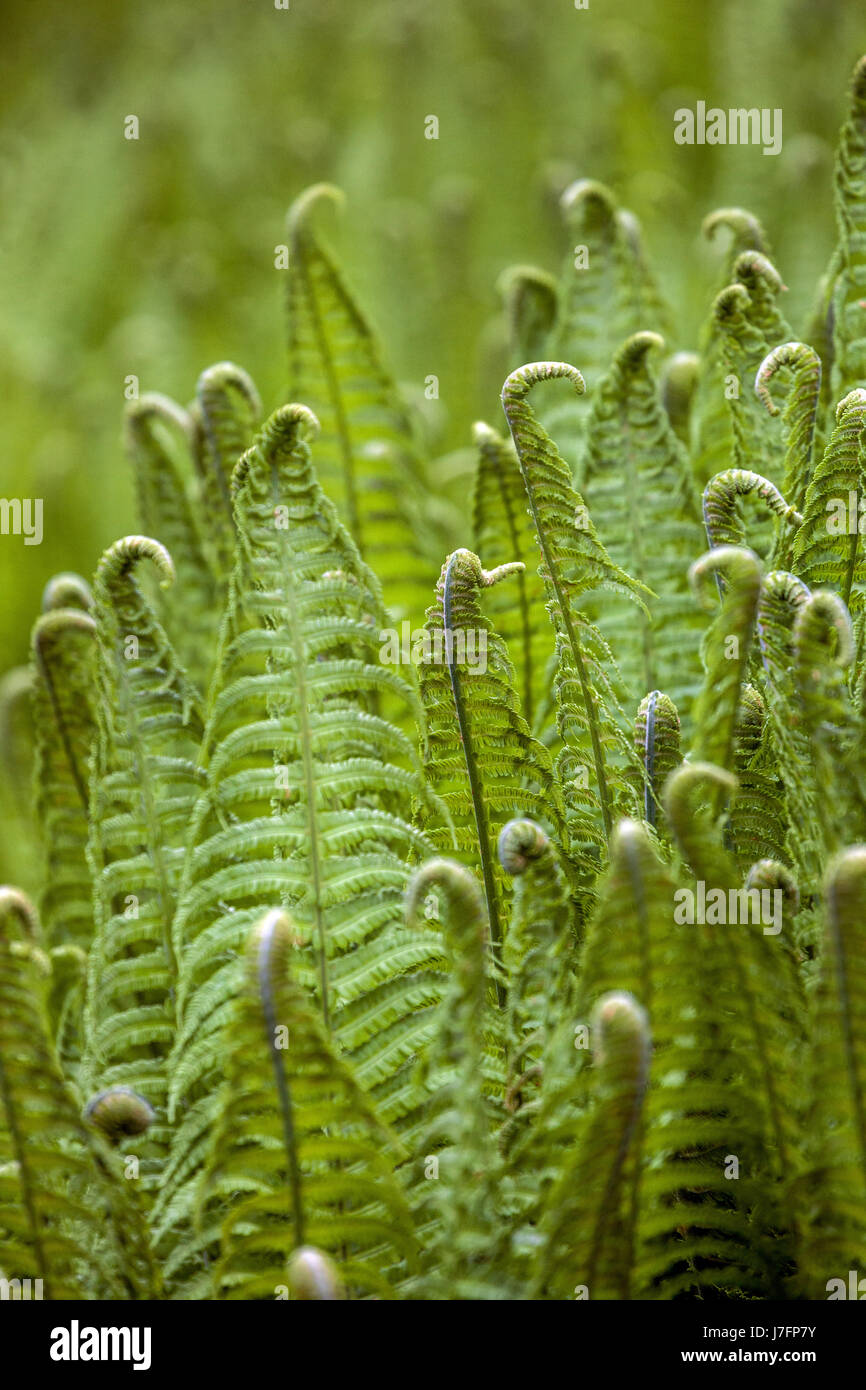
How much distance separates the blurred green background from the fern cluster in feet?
1.23

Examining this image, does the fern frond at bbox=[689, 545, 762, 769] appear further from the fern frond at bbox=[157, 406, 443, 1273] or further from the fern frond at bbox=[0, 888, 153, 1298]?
the fern frond at bbox=[0, 888, 153, 1298]

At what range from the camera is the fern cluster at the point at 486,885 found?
41cm

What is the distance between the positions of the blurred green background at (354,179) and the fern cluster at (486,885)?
1.23 feet

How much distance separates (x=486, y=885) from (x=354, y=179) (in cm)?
149

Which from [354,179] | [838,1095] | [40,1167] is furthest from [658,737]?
A: [354,179]

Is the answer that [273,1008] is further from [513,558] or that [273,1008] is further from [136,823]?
[513,558]

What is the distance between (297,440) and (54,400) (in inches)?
48.1

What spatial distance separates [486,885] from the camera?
0.54m

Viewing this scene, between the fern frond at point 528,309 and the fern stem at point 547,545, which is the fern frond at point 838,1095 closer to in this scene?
the fern stem at point 547,545

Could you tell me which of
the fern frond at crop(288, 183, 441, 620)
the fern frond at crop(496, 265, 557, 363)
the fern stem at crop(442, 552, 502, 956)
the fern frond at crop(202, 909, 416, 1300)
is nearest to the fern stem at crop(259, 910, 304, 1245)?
the fern frond at crop(202, 909, 416, 1300)
